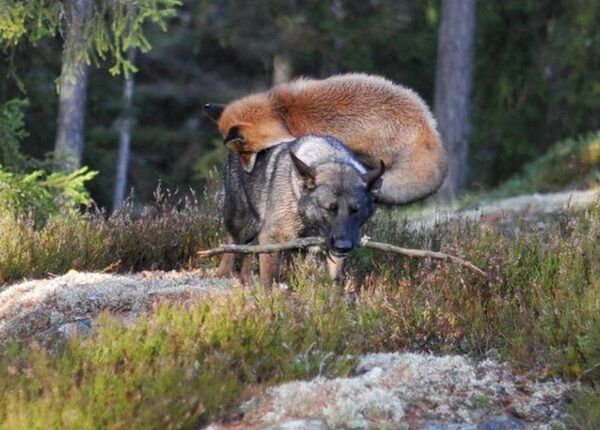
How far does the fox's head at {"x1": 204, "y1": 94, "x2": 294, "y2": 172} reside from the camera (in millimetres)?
10195

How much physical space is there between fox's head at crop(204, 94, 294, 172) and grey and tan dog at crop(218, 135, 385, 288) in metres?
0.09

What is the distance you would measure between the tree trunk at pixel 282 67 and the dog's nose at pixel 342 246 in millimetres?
17857

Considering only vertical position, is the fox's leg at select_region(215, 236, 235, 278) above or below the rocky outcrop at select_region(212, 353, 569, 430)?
above

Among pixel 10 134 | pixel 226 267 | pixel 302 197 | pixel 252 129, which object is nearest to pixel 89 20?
pixel 10 134

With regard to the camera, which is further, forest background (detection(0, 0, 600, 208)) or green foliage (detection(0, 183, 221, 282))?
forest background (detection(0, 0, 600, 208))

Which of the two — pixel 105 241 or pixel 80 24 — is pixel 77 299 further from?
pixel 80 24

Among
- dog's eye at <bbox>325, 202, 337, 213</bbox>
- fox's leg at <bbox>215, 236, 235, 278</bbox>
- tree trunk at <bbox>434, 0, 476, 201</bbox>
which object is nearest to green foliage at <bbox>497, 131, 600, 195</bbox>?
tree trunk at <bbox>434, 0, 476, 201</bbox>

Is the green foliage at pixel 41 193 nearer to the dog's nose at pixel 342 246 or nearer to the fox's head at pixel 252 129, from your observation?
the fox's head at pixel 252 129

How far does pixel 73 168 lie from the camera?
15898 mm

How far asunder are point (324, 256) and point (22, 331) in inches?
99.4

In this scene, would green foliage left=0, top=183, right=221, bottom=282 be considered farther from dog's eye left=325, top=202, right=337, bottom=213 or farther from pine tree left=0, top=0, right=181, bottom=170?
dog's eye left=325, top=202, right=337, bottom=213

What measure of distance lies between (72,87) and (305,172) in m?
9.26

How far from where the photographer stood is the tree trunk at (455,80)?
2414 centimetres

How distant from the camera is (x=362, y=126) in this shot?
10.4 metres
